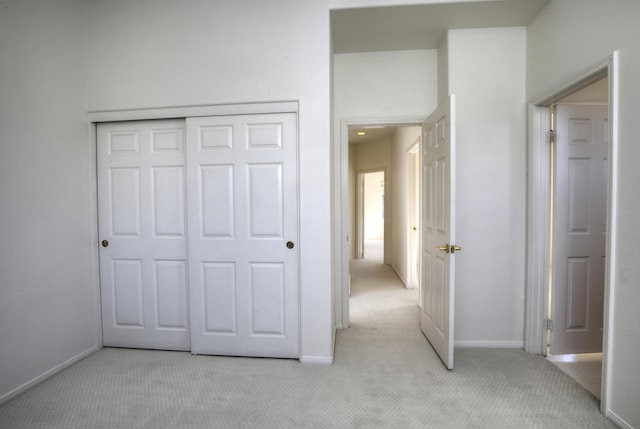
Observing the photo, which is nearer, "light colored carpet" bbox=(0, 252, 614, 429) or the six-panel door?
"light colored carpet" bbox=(0, 252, 614, 429)

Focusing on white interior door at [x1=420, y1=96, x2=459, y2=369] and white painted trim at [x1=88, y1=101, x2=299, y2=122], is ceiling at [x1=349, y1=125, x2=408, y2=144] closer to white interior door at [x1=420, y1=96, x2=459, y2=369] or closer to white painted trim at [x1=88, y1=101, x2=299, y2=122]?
white interior door at [x1=420, y1=96, x2=459, y2=369]

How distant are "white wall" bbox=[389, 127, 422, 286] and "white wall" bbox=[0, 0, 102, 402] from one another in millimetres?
3801

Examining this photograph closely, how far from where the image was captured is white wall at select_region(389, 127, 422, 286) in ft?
16.3

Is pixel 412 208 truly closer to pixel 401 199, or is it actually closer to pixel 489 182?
pixel 401 199

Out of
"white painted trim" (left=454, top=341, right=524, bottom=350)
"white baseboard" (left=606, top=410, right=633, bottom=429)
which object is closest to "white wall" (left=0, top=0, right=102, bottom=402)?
"white painted trim" (left=454, top=341, right=524, bottom=350)

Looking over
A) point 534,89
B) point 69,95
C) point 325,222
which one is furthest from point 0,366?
point 534,89

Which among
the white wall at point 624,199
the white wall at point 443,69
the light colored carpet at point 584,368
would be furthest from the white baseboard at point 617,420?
the white wall at point 443,69

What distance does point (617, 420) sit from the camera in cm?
175

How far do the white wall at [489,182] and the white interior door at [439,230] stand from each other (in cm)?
24

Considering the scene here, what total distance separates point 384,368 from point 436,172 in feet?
5.35

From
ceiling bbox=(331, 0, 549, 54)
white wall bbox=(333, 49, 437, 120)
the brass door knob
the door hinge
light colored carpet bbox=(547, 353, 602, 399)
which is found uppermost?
ceiling bbox=(331, 0, 549, 54)

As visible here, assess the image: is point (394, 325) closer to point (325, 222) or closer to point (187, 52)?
point (325, 222)

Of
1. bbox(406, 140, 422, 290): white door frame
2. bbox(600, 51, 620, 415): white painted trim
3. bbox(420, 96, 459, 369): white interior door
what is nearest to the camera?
bbox(600, 51, 620, 415): white painted trim

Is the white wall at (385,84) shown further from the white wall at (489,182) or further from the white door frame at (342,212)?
the white wall at (489,182)
